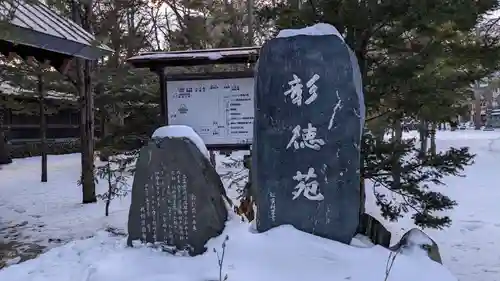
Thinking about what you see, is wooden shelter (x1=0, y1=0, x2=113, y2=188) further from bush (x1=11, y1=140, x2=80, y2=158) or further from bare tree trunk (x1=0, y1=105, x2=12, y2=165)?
bush (x1=11, y1=140, x2=80, y2=158)

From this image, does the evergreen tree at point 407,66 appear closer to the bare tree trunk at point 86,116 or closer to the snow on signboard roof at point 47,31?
the snow on signboard roof at point 47,31

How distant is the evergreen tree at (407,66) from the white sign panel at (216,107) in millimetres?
907

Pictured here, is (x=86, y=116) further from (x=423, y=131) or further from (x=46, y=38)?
(x=423, y=131)

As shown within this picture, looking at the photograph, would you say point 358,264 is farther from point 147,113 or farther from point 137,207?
point 147,113

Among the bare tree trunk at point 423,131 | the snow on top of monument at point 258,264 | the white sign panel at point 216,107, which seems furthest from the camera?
the bare tree trunk at point 423,131

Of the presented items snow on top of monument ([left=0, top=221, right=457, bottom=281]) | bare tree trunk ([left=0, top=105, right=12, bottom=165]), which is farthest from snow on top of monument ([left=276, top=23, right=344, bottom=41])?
bare tree trunk ([left=0, top=105, right=12, bottom=165])

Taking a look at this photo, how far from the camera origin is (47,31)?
5934 millimetres

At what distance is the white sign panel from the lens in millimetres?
5691

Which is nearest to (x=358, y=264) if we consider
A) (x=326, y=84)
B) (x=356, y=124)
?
(x=356, y=124)

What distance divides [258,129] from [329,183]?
0.74 metres

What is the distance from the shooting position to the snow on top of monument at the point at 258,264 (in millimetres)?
3637

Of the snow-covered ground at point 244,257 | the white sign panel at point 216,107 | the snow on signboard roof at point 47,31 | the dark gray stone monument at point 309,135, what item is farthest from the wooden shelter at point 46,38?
the dark gray stone monument at point 309,135

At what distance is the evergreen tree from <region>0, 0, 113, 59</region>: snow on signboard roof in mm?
2579

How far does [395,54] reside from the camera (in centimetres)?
550
